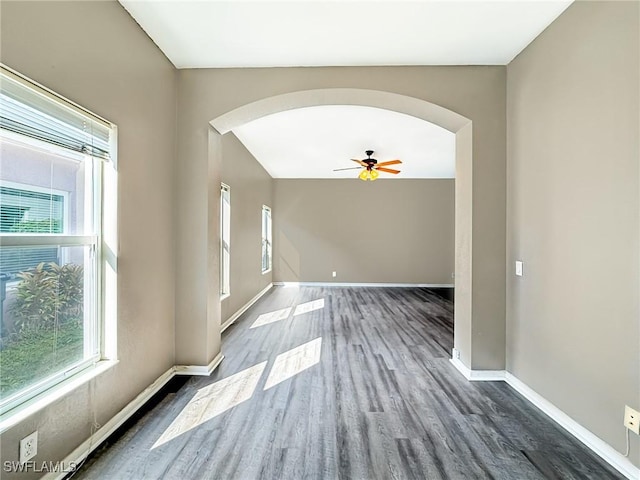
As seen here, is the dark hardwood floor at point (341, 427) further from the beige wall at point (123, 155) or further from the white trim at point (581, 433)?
the beige wall at point (123, 155)

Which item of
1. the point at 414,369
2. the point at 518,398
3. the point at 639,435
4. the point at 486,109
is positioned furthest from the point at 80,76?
the point at 518,398

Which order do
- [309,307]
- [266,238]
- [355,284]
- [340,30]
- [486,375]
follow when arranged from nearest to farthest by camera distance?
[340,30], [486,375], [309,307], [266,238], [355,284]

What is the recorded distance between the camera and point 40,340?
153 cm

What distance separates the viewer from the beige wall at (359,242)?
8258 mm

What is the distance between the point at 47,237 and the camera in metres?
1.56

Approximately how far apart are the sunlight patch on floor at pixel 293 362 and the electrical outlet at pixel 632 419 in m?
2.18

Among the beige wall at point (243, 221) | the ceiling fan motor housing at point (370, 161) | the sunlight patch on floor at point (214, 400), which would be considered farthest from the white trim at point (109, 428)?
the ceiling fan motor housing at point (370, 161)

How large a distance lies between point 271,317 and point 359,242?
4074mm

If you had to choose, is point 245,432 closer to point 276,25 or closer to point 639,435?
point 639,435

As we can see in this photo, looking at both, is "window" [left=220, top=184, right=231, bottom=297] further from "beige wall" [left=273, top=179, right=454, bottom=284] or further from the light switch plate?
"beige wall" [left=273, top=179, right=454, bottom=284]

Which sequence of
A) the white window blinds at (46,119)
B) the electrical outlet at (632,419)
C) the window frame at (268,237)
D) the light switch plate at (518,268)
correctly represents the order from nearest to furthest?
the white window blinds at (46,119) → the electrical outlet at (632,419) → the light switch plate at (518,268) → the window frame at (268,237)

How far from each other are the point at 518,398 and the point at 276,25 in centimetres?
334

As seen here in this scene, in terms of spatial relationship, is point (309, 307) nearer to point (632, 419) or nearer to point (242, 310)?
point (242, 310)

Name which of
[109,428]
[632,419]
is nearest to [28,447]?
[109,428]
